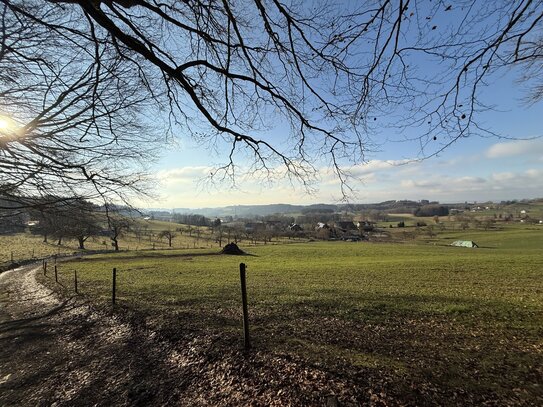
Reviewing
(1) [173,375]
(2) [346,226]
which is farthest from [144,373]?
(2) [346,226]

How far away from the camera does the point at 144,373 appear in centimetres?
546

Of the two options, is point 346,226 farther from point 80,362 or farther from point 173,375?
point 173,375

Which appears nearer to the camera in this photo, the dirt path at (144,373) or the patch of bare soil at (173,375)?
the patch of bare soil at (173,375)

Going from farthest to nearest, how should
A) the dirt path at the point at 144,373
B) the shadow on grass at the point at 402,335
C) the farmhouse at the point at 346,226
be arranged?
the farmhouse at the point at 346,226, the dirt path at the point at 144,373, the shadow on grass at the point at 402,335

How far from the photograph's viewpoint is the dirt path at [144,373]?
4238mm

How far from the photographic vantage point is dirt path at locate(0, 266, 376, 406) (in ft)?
13.9

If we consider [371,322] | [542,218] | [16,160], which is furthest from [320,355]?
[542,218]

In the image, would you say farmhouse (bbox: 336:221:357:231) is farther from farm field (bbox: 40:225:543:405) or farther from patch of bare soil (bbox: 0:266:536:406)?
patch of bare soil (bbox: 0:266:536:406)

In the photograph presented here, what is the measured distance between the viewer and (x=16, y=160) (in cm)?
873

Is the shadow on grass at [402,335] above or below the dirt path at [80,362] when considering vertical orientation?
above

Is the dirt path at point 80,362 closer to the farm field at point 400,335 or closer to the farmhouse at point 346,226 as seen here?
the farm field at point 400,335

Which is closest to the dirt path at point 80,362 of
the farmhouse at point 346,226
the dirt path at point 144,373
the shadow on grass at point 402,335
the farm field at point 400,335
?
the dirt path at point 144,373

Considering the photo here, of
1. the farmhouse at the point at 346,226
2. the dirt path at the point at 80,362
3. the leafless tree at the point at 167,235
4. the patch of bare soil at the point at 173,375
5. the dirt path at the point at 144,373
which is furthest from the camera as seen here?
the farmhouse at the point at 346,226

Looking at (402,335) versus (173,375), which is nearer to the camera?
(173,375)
